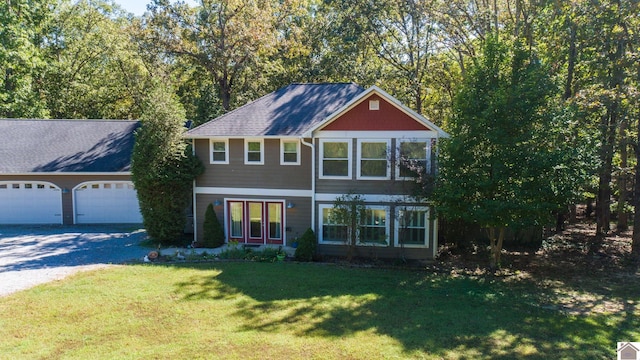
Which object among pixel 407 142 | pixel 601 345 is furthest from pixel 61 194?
pixel 601 345

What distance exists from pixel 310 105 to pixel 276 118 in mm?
1690

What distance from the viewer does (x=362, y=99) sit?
14773 mm

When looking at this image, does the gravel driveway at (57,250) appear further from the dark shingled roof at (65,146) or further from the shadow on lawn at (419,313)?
the shadow on lawn at (419,313)

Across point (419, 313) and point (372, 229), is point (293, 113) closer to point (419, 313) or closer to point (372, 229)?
point (372, 229)

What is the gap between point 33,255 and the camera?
47.6ft

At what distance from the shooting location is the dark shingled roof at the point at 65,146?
20297 millimetres

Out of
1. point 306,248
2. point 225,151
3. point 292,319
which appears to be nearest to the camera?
point 292,319

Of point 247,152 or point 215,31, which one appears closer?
point 247,152

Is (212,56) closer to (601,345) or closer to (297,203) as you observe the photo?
(297,203)

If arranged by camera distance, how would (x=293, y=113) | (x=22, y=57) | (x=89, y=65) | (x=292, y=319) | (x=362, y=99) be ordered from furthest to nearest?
1. (x=89, y=65)
2. (x=22, y=57)
3. (x=293, y=113)
4. (x=362, y=99)
5. (x=292, y=319)

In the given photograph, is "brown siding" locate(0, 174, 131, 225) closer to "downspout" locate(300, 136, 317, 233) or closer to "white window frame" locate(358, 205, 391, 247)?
"downspout" locate(300, 136, 317, 233)

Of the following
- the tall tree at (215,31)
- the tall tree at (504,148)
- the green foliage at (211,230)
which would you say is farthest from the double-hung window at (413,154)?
the tall tree at (215,31)

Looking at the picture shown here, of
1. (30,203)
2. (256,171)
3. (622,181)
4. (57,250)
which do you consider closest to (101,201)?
(30,203)

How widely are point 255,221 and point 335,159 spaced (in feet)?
13.8
